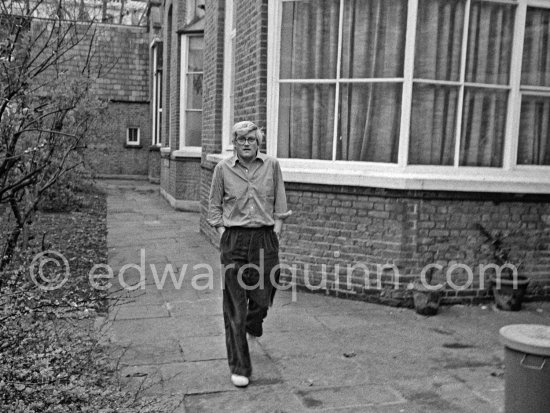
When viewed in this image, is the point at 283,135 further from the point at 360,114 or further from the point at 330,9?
the point at 330,9

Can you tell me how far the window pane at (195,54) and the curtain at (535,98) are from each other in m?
9.49

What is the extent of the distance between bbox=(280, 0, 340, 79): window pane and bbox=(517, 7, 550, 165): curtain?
221cm

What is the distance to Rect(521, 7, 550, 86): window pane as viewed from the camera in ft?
23.6

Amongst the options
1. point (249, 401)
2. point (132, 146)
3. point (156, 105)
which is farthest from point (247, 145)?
point (132, 146)

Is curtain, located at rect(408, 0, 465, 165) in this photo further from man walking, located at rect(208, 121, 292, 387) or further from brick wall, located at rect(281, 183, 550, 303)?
man walking, located at rect(208, 121, 292, 387)

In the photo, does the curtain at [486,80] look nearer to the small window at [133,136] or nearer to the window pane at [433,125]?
the window pane at [433,125]

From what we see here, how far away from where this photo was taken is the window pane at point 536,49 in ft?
23.6

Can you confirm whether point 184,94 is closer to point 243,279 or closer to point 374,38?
point 374,38

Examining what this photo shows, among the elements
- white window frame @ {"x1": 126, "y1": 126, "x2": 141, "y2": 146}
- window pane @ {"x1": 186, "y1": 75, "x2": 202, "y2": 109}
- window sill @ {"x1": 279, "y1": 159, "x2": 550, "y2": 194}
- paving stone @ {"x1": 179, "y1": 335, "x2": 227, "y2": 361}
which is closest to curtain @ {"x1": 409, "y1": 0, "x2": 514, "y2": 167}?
window sill @ {"x1": 279, "y1": 159, "x2": 550, "y2": 194}

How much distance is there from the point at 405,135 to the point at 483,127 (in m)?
1.01

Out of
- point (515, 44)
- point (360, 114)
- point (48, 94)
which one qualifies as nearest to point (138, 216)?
point (48, 94)

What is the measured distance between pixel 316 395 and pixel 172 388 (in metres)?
1.05

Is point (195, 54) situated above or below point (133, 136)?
above

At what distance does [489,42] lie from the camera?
7.08 meters
